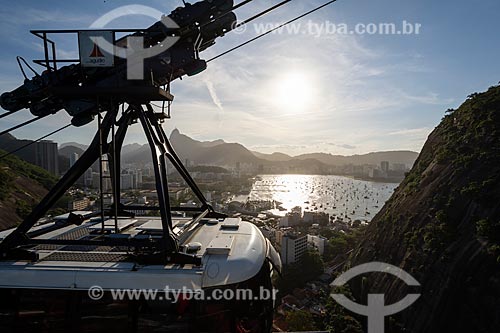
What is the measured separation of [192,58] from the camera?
15.6 feet

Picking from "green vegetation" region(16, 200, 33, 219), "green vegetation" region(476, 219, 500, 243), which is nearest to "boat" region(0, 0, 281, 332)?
"green vegetation" region(16, 200, 33, 219)

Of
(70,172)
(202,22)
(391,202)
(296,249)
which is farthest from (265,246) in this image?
(391,202)

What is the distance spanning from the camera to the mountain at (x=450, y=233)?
74.2 feet

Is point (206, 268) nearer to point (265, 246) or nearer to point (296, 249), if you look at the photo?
point (265, 246)

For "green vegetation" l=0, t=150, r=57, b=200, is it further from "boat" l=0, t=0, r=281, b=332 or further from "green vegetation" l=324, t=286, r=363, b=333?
"boat" l=0, t=0, r=281, b=332

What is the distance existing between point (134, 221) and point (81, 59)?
2717 mm

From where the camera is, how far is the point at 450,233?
26.0 meters

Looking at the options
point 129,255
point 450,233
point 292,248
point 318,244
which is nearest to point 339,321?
point 292,248

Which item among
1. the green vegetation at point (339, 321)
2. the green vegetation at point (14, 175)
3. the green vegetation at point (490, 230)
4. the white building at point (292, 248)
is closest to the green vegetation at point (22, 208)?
the green vegetation at point (14, 175)

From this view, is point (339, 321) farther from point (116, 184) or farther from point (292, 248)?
point (116, 184)

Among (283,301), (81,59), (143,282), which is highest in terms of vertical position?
(81,59)

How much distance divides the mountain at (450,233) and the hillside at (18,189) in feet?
97.4

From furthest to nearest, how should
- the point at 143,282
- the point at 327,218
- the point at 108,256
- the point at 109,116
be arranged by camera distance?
the point at 327,218 < the point at 109,116 < the point at 108,256 < the point at 143,282

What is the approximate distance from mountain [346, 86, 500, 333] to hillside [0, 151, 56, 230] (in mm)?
29673
